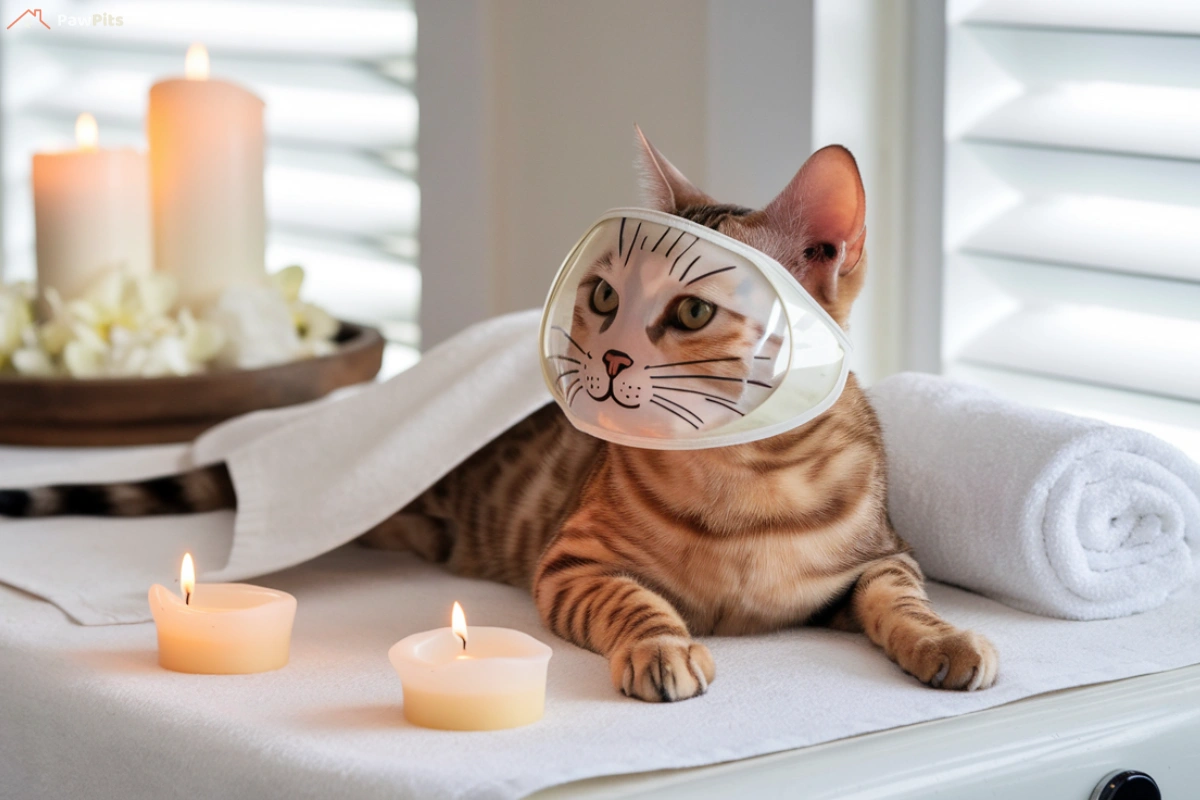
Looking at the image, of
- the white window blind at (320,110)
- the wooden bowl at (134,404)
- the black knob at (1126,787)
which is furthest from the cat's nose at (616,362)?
the white window blind at (320,110)

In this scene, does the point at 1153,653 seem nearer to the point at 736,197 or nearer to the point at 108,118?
the point at 736,197

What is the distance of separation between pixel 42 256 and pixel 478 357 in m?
0.69

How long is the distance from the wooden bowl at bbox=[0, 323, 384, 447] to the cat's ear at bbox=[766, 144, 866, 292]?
828 mm

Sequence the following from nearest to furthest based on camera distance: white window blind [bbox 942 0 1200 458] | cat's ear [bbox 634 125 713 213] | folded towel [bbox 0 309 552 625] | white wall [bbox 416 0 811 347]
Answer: cat's ear [bbox 634 125 713 213] → folded towel [bbox 0 309 552 625] → white window blind [bbox 942 0 1200 458] → white wall [bbox 416 0 811 347]

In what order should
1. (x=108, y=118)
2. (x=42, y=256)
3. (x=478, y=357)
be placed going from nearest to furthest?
(x=478, y=357), (x=42, y=256), (x=108, y=118)

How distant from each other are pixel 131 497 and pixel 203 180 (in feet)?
1.56

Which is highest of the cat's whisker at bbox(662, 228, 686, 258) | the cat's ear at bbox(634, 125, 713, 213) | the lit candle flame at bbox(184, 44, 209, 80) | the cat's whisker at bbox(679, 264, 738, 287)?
the lit candle flame at bbox(184, 44, 209, 80)

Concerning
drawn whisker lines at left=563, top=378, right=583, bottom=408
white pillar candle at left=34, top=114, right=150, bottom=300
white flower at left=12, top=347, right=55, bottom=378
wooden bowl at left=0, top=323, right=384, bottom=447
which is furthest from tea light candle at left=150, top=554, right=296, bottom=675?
white pillar candle at left=34, top=114, right=150, bottom=300

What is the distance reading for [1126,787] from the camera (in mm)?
802

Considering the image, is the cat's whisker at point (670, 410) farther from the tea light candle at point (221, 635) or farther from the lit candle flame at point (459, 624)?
the tea light candle at point (221, 635)

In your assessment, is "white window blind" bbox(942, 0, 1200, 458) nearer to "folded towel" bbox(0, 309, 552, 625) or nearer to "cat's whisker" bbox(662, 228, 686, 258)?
"folded towel" bbox(0, 309, 552, 625)

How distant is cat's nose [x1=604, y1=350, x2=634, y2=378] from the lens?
2.65 feet

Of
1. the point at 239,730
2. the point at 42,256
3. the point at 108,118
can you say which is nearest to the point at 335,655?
the point at 239,730

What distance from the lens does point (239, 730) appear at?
2.53 ft
